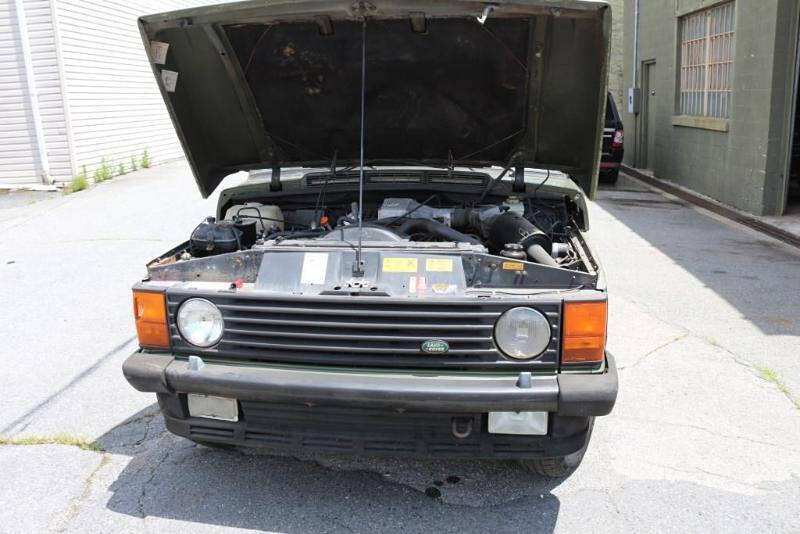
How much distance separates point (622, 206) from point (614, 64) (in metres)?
9.80

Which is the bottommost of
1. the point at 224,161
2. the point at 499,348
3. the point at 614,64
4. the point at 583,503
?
the point at 583,503

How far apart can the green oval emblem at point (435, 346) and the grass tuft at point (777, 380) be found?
99.9 inches

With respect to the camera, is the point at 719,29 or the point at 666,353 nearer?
the point at 666,353

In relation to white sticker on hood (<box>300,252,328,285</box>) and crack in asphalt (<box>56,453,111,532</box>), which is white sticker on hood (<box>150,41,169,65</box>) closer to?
white sticker on hood (<box>300,252,328,285</box>)

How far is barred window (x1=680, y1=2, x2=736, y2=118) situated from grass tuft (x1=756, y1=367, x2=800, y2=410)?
7310 mm

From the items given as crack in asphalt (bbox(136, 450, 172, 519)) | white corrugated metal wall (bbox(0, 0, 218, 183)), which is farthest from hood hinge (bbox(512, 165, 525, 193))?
white corrugated metal wall (bbox(0, 0, 218, 183))

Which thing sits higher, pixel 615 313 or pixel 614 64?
pixel 614 64

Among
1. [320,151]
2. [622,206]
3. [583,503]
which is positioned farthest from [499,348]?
[622,206]

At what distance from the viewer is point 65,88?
43.5ft

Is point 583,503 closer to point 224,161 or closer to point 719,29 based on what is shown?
point 224,161

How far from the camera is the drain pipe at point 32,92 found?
12.7 metres

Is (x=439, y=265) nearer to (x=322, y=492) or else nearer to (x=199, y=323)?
(x=199, y=323)

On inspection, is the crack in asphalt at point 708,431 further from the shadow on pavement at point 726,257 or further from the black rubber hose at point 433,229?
the shadow on pavement at point 726,257

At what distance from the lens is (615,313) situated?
603 cm
